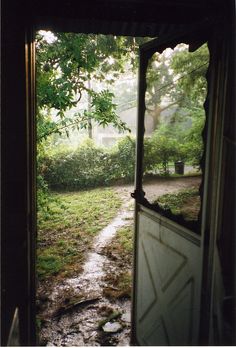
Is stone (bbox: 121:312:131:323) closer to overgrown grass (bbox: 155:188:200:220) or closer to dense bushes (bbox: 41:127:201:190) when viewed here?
overgrown grass (bbox: 155:188:200:220)

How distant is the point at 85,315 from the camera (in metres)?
4.61

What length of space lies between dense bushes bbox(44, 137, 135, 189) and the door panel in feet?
35.5

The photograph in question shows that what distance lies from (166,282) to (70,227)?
21.4ft

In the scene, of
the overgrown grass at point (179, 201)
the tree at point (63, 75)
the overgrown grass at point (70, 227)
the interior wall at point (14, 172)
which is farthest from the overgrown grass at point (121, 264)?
the tree at point (63, 75)

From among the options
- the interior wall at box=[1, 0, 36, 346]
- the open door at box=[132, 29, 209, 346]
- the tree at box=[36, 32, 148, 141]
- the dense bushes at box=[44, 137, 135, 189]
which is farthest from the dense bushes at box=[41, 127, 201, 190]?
the interior wall at box=[1, 0, 36, 346]

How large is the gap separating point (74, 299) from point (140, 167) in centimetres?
280

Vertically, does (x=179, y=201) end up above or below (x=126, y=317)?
above

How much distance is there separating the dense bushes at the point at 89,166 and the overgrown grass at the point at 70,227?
2.71 ft

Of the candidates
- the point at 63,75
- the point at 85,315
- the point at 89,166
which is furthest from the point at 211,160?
the point at 89,166

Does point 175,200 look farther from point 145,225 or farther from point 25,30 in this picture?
point 25,30

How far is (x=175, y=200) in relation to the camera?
4.02m

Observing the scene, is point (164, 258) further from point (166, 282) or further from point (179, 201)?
point (179, 201)

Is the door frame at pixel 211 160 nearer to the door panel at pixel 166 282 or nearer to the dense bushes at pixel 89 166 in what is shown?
the door panel at pixel 166 282

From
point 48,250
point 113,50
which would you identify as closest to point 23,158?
point 48,250
